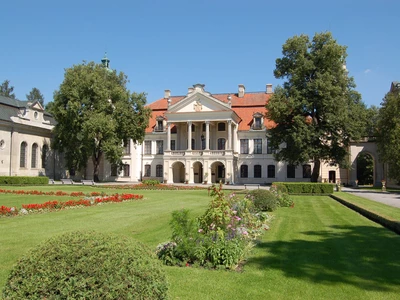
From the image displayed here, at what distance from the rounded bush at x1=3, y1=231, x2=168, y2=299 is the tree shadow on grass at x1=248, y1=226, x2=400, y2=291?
4.08 meters

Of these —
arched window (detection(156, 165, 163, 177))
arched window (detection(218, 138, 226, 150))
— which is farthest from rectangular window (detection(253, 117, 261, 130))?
arched window (detection(156, 165, 163, 177))

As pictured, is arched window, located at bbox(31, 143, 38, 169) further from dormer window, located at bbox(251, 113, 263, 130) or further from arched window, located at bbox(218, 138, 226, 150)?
dormer window, located at bbox(251, 113, 263, 130)

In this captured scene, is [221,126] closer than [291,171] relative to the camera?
No

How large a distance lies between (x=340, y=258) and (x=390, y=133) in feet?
107

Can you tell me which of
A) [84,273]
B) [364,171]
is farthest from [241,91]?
[84,273]

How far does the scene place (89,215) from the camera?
15.0m

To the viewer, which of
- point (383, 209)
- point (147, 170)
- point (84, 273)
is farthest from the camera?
point (147, 170)

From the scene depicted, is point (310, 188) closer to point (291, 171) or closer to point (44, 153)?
point (291, 171)

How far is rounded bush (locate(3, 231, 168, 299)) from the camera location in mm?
3760

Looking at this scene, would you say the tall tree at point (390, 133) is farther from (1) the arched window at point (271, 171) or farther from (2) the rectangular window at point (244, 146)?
(2) the rectangular window at point (244, 146)

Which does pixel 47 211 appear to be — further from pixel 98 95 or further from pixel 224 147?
pixel 224 147

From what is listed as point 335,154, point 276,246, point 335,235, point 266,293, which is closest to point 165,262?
point 266,293

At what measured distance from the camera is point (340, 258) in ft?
27.8

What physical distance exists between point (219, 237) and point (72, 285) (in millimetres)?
4708
